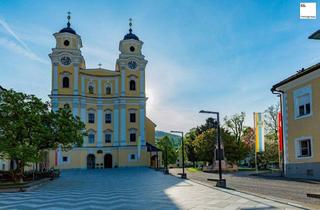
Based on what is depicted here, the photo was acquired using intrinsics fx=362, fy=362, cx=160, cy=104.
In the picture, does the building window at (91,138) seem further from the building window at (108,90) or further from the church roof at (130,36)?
the church roof at (130,36)

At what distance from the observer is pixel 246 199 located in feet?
41.1

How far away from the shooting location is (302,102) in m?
23.9

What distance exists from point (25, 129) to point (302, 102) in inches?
695

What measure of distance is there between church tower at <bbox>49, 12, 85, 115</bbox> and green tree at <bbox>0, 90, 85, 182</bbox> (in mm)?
33336

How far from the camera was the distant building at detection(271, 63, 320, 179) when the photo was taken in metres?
22.1

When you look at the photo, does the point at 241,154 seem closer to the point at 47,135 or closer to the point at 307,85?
the point at 307,85

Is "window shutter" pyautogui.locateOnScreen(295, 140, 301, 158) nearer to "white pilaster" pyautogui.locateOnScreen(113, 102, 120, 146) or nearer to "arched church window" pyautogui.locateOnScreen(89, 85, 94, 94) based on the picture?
"white pilaster" pyautogui.locateOnScreen(113, 102, 120, 146)

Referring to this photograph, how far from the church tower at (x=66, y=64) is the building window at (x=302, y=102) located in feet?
129

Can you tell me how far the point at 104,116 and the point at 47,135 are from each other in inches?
1467

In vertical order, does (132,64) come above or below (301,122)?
above

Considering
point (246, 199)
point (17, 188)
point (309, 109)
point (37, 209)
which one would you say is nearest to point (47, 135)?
point (17, 188)
